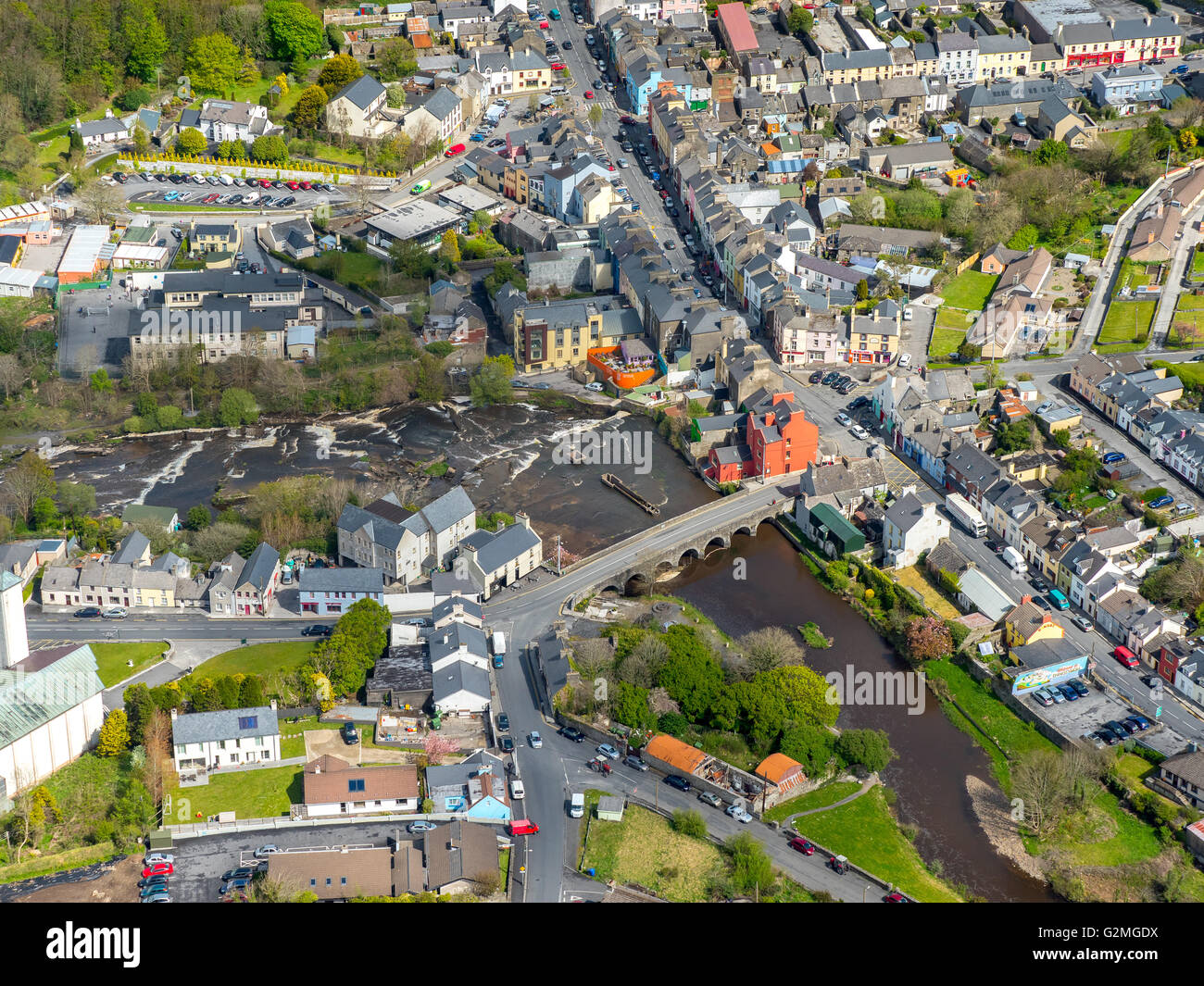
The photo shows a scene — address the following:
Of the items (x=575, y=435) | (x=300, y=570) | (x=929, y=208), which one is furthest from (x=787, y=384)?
(x=300, y=570)

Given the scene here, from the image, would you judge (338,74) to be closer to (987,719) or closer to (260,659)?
(260,659)

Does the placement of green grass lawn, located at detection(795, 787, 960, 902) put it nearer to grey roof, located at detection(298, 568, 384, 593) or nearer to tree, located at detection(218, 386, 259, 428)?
Answer: grey roof, located at detection(298, 568, 384, 593)

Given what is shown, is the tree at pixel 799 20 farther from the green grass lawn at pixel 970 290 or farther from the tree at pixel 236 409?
the tree at pixel 236 409

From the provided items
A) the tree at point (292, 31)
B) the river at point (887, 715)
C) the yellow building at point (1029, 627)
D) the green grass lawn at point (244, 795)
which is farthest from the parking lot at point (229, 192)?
the yellow building at point (1029, 627)

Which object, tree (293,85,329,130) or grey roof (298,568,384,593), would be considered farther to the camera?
tree (293,85,329,130)

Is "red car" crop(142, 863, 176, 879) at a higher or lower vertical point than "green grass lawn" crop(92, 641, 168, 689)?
higher

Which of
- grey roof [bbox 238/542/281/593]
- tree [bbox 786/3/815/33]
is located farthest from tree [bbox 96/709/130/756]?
tree [bbox 786/3/815/33]
